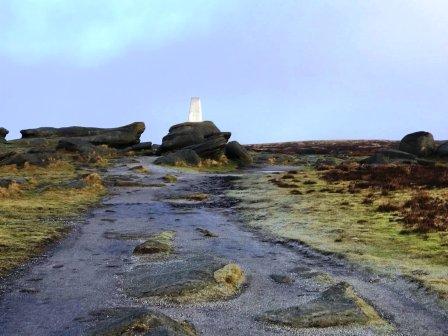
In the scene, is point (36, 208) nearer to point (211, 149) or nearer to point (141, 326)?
point (141, 326)

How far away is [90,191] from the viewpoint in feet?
117

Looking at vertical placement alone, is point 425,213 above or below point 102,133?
below

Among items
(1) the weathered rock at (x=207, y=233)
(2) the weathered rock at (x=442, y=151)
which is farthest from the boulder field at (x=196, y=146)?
(1) the weathered rock at (x=207, y=233)

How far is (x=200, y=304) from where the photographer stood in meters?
11.8

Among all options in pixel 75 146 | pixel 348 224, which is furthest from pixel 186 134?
pixel 348 224

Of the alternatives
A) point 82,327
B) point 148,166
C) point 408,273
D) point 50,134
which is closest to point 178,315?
point 82,327

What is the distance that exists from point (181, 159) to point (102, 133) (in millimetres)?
24433

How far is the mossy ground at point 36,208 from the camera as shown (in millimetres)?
17922

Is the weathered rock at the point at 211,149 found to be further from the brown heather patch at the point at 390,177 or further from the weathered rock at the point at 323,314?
the weathered rock at the point at 323,314

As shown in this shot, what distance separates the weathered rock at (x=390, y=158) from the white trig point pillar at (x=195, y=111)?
32054mm

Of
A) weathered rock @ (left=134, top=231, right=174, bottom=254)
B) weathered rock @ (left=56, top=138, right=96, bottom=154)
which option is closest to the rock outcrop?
weathered rock @ (left=56, top=138, right=96, bottom=154)

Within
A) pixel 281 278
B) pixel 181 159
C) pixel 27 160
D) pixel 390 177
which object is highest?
pixel 27 160

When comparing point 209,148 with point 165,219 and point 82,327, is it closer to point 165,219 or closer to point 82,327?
point 165,219

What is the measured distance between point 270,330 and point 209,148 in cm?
5048
